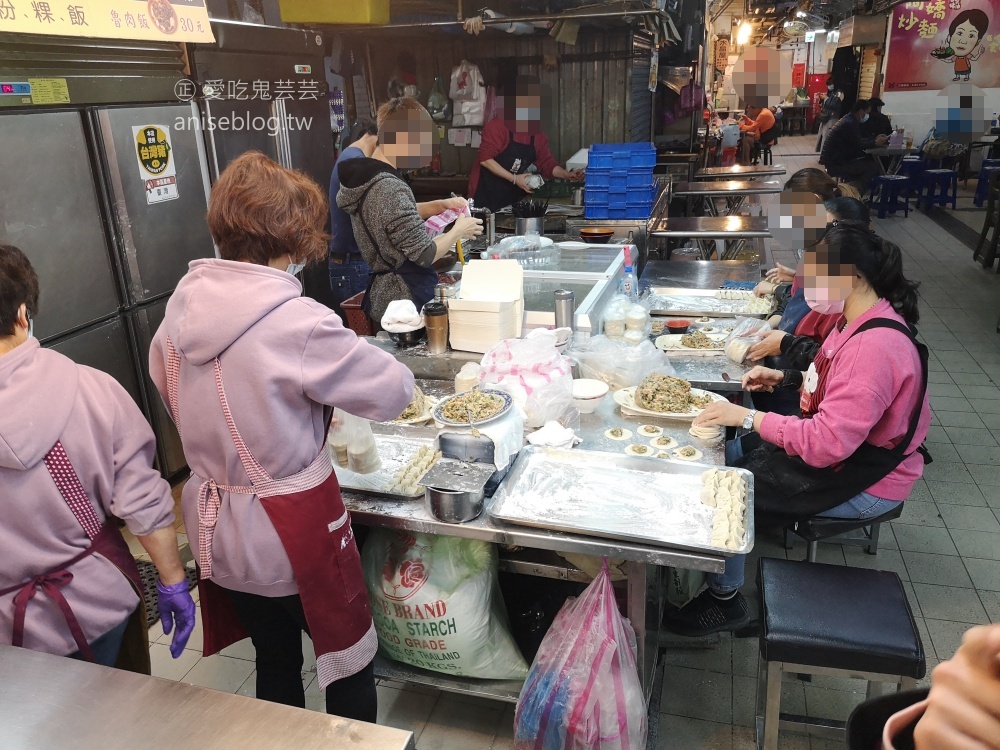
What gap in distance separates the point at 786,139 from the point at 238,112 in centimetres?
2617

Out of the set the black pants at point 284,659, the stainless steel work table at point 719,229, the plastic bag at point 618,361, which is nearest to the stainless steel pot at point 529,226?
the stainless steel work table at point 719,229

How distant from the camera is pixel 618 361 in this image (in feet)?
10.3

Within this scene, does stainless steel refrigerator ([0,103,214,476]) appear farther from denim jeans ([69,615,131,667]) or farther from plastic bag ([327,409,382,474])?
denim jeans ([69,615,131,667])

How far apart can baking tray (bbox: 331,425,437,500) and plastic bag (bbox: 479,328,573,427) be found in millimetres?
351

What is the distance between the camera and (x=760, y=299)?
4367 mm

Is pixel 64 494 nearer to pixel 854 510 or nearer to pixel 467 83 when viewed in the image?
pixel 854 510

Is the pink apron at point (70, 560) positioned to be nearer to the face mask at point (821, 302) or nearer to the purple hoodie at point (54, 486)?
the purple hoodie at point (54, 486)

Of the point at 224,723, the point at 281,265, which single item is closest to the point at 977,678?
the point at 224,723

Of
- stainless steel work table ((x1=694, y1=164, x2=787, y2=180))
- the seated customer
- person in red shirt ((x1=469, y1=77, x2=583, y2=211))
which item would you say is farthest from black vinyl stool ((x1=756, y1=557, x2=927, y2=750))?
the seated customer

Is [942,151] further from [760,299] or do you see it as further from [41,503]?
[41,503]

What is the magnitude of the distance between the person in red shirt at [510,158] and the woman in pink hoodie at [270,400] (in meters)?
4.77

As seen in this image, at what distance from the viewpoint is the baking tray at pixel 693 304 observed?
4254 mm

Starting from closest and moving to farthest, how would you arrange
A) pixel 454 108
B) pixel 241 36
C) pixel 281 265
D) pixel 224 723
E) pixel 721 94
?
pixel 224 723 < pixel 281 265 < pixel 241 36 < pixel 454 108 < pixel 721 94

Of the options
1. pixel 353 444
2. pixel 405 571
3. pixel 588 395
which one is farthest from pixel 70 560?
pixel 588 395
